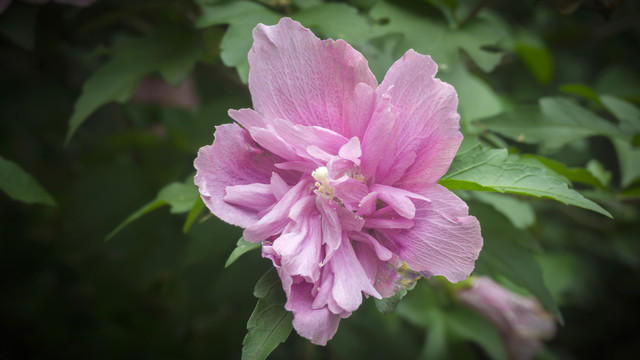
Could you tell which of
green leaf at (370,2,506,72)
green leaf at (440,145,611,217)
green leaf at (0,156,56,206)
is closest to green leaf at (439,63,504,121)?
green leaf at (370,2,506,72)

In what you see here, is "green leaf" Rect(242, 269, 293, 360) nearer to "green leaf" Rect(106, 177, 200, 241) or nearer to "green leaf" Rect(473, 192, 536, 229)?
"green leaf" Rect(106, 177, 200, 241)

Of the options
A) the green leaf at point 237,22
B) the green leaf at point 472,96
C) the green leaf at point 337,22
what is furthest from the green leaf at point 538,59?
the green leaf at point 237,22

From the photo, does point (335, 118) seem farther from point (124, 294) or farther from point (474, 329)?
point (124, 294)

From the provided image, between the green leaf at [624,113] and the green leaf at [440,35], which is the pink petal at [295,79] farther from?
the green leaf at [624,113]

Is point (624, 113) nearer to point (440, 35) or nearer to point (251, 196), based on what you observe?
point (440, 35)

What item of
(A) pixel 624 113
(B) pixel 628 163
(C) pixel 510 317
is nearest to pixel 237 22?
(A) pixel 624 113

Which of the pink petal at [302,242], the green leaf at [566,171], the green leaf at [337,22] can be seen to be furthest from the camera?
the green leaf at [337,22]

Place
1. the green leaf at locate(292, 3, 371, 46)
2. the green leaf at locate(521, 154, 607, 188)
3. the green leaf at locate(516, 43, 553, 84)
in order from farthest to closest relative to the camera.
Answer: the green leaf at locate(516, 43, 553, 84), the green leaf at locate(292, 3, 371, 46), the green leaf at locate(521, 154, 607, 188)

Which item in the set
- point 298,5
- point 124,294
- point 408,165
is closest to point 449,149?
point 408,165
